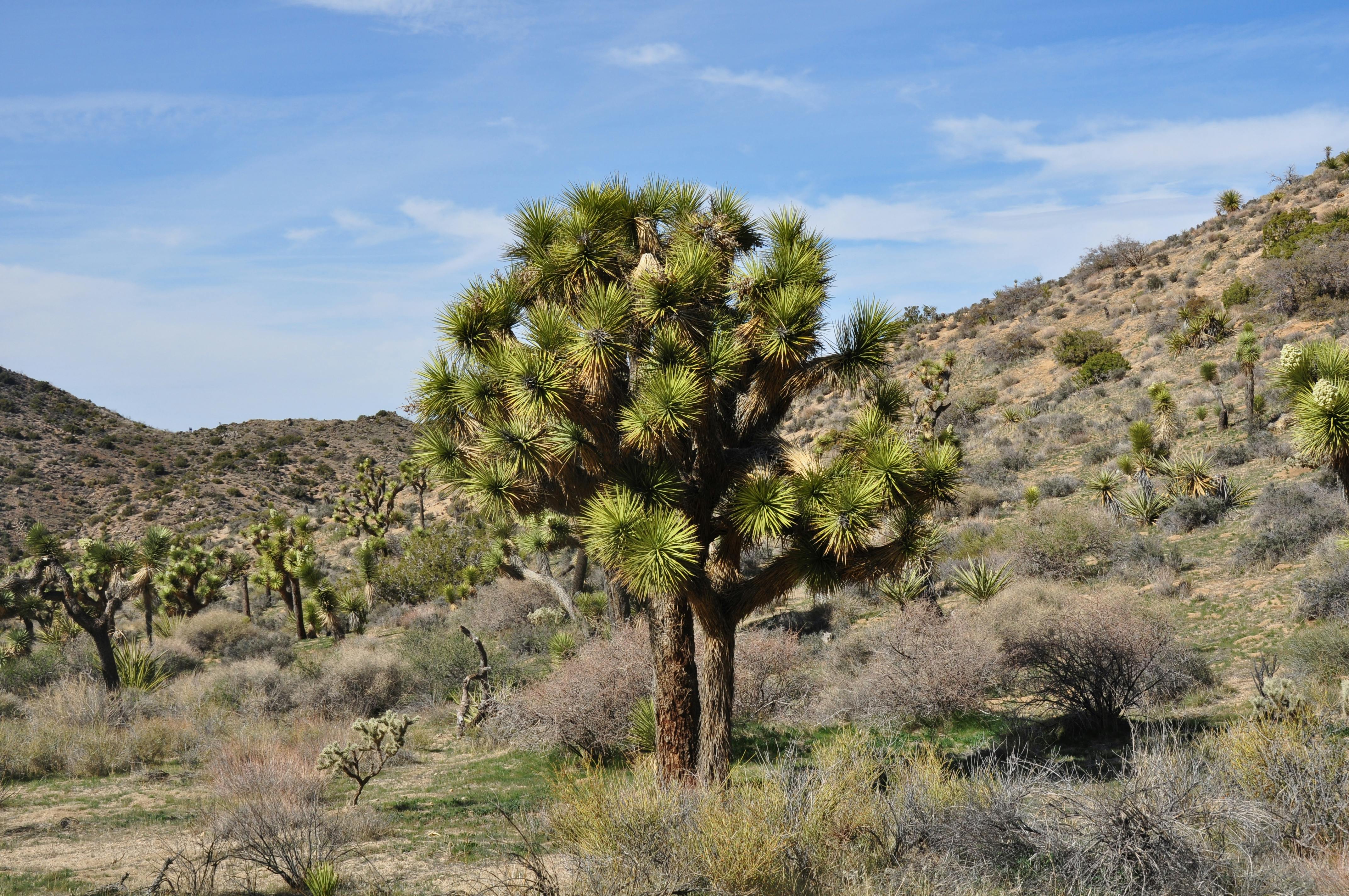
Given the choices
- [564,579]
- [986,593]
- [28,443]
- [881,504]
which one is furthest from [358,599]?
[28,443]

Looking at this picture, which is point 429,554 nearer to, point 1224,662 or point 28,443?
point 1224,662

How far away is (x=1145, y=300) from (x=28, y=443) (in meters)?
61.5

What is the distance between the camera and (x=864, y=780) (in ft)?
22.9

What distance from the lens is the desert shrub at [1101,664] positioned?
37.0 feet

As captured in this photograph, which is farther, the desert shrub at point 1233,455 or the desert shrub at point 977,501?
the desert shrub at point 977,501

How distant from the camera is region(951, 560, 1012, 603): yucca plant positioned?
668 inches

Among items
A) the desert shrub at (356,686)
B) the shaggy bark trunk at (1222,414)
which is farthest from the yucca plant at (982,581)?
the desert shrub at (356,686)

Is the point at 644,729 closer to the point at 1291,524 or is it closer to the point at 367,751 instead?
the point at 367,751

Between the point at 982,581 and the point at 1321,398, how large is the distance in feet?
27.7

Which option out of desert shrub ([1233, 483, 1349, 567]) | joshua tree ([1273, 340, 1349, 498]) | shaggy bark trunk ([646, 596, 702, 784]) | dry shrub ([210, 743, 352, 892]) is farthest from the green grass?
desert shrub ([1233, 483, 1349, 567])

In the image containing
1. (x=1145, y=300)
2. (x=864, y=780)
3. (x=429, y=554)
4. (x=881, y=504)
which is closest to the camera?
(x=864, y=780)

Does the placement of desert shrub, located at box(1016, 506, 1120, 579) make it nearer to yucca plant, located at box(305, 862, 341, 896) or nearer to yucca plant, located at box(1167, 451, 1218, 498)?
yucca plant, located at box(1167, 451, 1218, 498)

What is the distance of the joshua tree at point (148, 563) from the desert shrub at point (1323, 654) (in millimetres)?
20609

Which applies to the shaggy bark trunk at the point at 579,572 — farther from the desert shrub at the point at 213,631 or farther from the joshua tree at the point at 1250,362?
the joshua tree at the point at 1250,362
